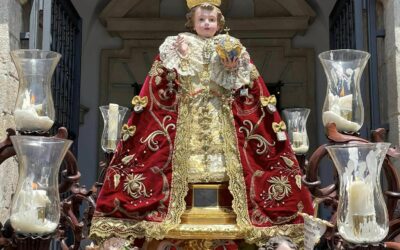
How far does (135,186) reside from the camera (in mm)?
2193

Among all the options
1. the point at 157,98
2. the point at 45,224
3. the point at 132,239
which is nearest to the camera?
the point at 45,224

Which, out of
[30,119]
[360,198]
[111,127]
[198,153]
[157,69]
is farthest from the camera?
[111,127]

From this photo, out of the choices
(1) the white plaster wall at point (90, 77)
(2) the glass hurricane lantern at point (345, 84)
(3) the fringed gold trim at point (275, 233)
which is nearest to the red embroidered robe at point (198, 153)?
(3) the fringed gold trim at point (275, 233)

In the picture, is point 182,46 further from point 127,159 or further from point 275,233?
point 275,233

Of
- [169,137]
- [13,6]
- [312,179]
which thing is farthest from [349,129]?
[13,6]

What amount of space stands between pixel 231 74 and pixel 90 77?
9.67 feet

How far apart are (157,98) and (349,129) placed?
2.89 feet

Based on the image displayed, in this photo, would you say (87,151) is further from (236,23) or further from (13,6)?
(13,6)

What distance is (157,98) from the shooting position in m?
2.31

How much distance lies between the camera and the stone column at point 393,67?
276cm

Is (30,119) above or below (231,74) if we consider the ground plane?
below

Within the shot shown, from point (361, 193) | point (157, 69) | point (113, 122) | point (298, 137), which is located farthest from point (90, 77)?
point (361, 193)

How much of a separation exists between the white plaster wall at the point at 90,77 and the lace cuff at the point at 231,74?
9.20 feet

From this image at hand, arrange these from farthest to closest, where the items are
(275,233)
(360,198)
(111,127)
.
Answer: (111,127)
(275,233)
(360,198)
